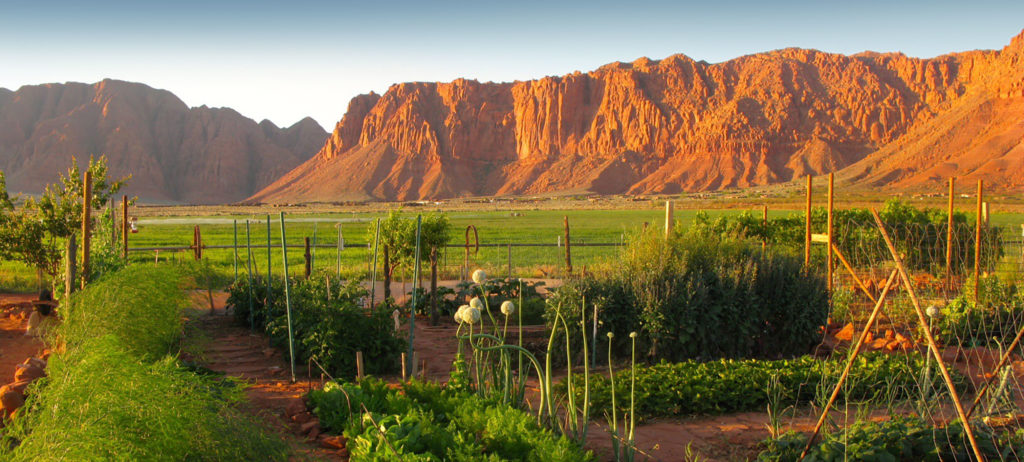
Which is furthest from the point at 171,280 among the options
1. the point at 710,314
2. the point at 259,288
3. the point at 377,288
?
the point at 377,288

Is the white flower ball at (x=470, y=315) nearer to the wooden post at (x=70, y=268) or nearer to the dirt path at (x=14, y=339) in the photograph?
the dirt path at (x=14, y=339)

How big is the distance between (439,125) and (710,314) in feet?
515

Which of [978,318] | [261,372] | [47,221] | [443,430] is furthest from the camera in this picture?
[47,221]

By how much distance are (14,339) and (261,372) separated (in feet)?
14.3

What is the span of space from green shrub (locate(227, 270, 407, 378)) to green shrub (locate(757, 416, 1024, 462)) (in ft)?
14.9

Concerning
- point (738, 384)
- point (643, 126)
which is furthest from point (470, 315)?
point (643, 126)

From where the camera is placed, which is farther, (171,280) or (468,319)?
(171,280)

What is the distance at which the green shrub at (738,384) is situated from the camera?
21.1ft

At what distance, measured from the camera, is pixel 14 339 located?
32.2 ft

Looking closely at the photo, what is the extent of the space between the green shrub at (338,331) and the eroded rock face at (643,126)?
123m

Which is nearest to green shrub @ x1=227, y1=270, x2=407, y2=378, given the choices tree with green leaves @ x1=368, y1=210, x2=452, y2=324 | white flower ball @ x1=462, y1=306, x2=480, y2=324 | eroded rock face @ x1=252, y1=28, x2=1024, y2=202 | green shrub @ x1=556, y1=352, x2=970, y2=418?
green shrub @ x1=556, y1=352, x2=970, y2=418

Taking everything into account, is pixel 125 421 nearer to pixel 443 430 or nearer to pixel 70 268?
pixel 443 430

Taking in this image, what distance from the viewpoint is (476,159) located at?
521 feet

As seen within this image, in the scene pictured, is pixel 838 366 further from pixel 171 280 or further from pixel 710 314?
pixel 171 280
